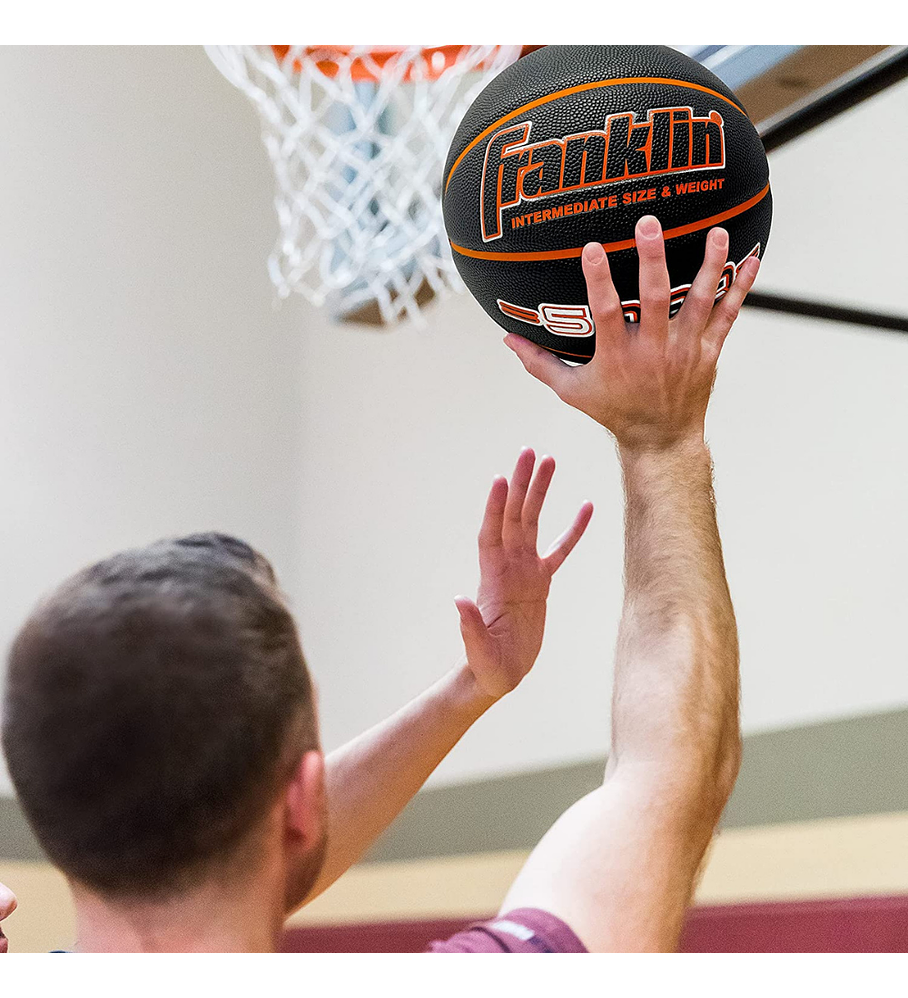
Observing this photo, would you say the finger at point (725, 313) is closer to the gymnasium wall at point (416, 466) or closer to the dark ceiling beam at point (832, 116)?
the dark ceiling beam at point (832, 116)

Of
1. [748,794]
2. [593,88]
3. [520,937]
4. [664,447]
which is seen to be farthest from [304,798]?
[748,794]

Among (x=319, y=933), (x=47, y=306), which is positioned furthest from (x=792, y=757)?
(x=47, y=306)

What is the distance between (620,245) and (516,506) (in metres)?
0.37

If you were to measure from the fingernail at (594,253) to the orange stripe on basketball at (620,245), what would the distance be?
0.09 m

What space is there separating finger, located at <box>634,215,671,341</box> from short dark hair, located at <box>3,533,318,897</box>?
1.82ft

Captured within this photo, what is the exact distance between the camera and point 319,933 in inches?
202

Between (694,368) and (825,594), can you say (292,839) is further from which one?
(825,594)

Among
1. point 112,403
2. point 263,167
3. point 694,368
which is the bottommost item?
point 112,403

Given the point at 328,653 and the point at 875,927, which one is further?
the point at 328,653

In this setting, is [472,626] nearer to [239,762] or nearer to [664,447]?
[664,447]

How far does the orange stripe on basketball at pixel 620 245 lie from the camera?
4.66ft

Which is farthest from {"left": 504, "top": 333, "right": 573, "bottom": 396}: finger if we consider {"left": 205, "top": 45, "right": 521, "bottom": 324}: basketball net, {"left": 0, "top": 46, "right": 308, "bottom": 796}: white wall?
{"left": 0, "top": 46, "right": 308, "bottom": 796}: white wall

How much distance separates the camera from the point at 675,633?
3.83ft

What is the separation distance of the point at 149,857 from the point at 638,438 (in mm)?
653
